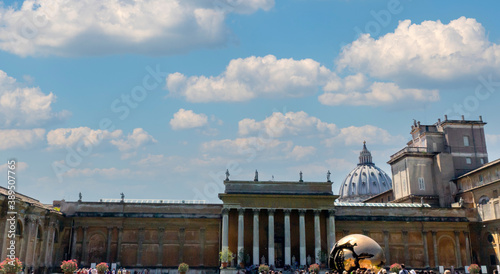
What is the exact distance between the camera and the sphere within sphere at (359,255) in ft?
65.6

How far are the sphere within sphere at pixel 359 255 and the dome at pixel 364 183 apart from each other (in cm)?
11497

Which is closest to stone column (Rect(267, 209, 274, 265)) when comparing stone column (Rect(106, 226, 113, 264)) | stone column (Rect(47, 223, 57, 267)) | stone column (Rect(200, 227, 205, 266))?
stone column (Rect(200, 227, 205, 266))

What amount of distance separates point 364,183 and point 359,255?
393 feet

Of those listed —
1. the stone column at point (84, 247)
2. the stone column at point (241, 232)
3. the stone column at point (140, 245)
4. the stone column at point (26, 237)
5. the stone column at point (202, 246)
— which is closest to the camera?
the stone column at point (26, 237)

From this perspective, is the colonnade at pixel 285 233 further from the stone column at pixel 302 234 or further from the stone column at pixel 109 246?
the stone column at pixel 109 246

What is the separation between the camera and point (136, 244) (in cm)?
5697

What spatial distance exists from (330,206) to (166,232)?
20.9 metres

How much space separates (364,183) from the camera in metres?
136

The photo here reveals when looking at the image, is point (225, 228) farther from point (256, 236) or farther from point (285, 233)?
point (285, 233)

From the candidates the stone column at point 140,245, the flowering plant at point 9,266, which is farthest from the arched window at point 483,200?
the flowering plant at point 9,266

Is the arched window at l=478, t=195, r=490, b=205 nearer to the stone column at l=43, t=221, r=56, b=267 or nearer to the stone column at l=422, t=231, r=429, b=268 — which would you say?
the stone column at l=422, t=231, r=429, b=268

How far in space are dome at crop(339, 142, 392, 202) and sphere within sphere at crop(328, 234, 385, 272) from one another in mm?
114971

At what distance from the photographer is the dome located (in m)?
133

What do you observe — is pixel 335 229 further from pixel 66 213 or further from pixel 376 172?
pixel 376 172
